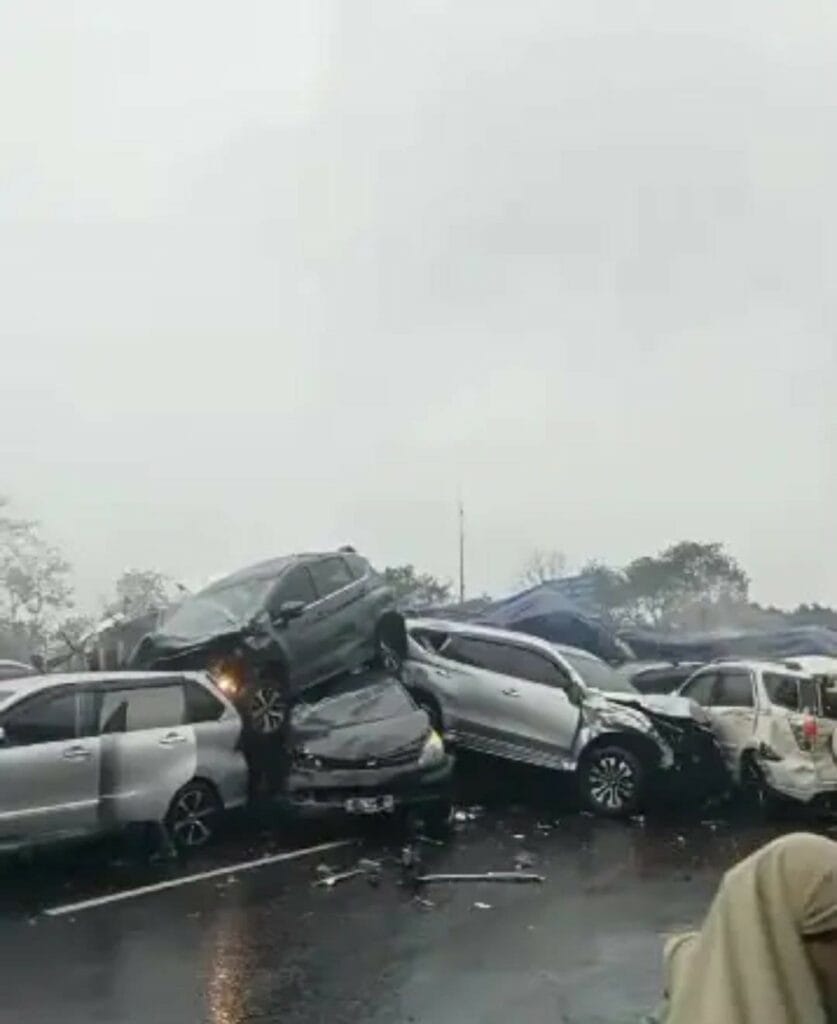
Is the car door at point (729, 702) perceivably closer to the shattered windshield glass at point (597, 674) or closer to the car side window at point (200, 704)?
the shattered windshield glass at point (597, 674)

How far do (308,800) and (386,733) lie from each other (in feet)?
3.65

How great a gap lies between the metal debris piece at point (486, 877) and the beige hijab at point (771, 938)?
1042cm

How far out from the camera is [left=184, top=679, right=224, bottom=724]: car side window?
538 inches

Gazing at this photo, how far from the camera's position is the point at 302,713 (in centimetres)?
1501

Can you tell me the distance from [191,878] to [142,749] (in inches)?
50.1

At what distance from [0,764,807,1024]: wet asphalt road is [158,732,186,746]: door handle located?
3.36 ft

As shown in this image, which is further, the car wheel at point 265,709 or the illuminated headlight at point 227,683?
the car wheel at point 265,709

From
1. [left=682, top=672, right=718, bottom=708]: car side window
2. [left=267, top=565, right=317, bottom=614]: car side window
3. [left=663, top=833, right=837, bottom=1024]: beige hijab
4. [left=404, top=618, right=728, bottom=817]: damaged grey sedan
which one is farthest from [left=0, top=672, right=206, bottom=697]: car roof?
[left=663, top=833, right=837, bottom=1024]: beige hijab

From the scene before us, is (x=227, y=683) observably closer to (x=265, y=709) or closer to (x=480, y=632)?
(x=265, y=709)

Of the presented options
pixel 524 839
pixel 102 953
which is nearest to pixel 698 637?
→ pixel 524 839

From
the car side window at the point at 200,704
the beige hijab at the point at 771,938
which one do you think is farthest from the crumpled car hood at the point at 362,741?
the beige hijab at the point at 771,938

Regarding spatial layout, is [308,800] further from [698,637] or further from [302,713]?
[698,637]

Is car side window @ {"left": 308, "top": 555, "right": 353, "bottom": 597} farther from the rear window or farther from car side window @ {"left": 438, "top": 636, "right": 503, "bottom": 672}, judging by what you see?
car side window @ {"left": 438, "top": 636, "right": 503, "bottom": 672}

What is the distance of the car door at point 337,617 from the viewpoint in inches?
618
